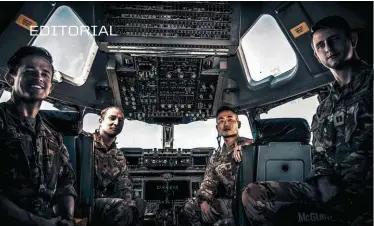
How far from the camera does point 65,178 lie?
1.58 metres

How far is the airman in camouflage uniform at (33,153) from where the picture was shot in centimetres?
142

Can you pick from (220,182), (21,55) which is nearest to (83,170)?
(21,55)

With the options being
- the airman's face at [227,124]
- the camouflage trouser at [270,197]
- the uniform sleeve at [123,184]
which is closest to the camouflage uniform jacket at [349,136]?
the camouflage trouser at [270,197]

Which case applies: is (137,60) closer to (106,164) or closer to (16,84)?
(106,164)

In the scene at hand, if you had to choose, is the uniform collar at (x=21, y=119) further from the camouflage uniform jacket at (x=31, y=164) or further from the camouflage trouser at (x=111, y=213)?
the camouflage trouser at (x=111, y=213)

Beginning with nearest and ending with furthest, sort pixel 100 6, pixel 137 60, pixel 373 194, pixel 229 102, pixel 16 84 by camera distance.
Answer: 1. pixel 373 194
2. pixel 16 84
3. pixel 100 6
4. pixel 137 60
5. pixel 229 102

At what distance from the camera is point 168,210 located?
10.9 ft

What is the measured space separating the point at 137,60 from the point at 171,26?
0.69 m

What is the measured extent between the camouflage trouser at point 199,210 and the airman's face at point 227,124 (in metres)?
0.60

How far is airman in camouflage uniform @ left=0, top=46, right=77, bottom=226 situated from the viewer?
142 cm

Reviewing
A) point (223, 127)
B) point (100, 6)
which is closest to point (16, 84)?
point (100, 6)

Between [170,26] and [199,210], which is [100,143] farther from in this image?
[170,26]

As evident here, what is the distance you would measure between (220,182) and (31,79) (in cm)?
173

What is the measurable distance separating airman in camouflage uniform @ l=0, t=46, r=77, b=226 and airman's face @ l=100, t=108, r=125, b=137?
0.97m
